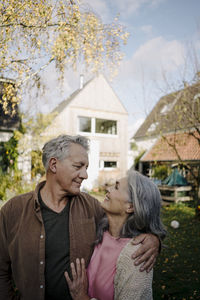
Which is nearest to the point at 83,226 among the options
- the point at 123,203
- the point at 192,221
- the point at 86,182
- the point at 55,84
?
the point at 123,203

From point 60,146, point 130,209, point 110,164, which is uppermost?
point 60,146

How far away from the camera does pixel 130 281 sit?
1.78 meters

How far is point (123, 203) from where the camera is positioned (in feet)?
6.88

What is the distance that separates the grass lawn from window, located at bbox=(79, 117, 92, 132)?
12.9 metres

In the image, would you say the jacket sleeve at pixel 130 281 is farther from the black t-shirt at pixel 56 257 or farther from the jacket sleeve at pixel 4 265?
the jacket sleeve at pixel 4 265

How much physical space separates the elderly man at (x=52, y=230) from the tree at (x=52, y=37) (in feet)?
8.37

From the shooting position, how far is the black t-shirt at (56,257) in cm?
199

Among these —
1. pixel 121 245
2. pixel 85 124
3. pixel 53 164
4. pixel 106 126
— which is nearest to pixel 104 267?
pixel 121 245

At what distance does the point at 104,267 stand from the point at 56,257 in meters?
0.40

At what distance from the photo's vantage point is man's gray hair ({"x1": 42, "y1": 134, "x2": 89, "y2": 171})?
7.22ft

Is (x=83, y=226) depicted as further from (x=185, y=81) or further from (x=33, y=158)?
(x=33, y=158)

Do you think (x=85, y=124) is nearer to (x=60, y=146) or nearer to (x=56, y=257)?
(x=60, y=146)

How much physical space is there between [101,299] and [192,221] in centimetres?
785

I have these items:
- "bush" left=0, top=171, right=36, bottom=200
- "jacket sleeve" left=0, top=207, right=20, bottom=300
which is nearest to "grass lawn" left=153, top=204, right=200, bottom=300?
"jacket sleeve" left=0, top=207, right=20, bottom=300
